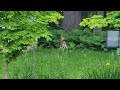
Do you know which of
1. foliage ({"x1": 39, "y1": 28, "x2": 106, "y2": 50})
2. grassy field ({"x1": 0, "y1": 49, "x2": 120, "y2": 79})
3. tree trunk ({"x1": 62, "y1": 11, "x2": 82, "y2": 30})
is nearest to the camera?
grassy field ({"x1": 0, "y1": 49, "x2": 120, "y2": 79})

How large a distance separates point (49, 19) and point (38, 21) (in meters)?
0.17

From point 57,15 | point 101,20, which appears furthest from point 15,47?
point 101,20

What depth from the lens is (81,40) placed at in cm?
936

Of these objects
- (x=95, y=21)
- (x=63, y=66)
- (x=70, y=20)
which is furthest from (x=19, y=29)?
(x=70, y=20)

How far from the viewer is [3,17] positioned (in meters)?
4.89

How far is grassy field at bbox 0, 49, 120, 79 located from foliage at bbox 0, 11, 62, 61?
64 centimetres

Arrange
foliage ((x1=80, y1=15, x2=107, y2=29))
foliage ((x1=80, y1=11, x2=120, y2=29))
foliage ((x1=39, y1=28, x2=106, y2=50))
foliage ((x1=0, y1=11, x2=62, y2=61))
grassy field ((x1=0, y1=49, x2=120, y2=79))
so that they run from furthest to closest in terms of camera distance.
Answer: foliage ((x1=39, y1=28, x2=106, y2=50)) < foliage ((x1=80, y1=15, x2=107, y2=29)) < foliage ((x1=80, y1=11, x2=120, y2=29)) < grassy field ((x1=0, y1=49, x2=120, y2=79)) < foliage ((x1=0, y1=11, x2=62, y2=61))

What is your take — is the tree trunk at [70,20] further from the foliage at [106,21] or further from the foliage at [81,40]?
the foliage at [106,21]

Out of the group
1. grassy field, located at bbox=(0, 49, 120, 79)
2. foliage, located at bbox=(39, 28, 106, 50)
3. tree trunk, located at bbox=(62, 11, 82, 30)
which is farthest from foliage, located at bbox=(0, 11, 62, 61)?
tree trunk, located at bbox=(62, 11, 82, 30)

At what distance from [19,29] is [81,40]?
4.61 metres

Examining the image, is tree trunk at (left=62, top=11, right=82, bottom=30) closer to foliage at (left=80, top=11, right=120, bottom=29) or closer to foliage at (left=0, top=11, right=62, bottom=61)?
foliage at (left=80, top=11, right=120, bottom=29)

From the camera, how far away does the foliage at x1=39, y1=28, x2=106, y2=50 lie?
28.9 ft

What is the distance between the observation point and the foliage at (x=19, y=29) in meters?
4.82
